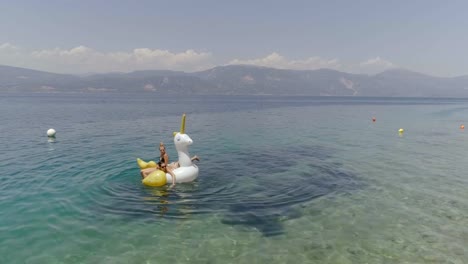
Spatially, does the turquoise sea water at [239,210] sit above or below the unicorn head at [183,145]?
below

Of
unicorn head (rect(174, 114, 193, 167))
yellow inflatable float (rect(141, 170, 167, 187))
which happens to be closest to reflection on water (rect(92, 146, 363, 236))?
yellow inflatable float (rect(141, 170, 167, 187))

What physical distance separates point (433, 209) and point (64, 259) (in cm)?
1688

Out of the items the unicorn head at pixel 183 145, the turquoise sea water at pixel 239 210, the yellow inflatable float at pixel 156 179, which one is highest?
the unicorn head at pixel 183 145

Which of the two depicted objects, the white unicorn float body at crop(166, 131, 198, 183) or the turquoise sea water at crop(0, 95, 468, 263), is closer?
the turquoise sea water at crop(0, 95, 468, 263)

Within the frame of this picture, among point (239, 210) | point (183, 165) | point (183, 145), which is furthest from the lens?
point (183, 165)

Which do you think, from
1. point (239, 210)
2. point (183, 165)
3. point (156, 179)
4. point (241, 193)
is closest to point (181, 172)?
point (183, 165)

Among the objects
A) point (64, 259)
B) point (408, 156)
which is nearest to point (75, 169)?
point (64, 259)

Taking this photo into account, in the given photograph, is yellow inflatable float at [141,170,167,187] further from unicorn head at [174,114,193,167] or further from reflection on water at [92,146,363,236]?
unicorn head at [174,114,193,167]

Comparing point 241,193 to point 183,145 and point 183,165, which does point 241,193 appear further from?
point 183,145

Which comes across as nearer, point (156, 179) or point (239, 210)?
point (239, 210)

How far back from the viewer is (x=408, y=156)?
92.3 feet

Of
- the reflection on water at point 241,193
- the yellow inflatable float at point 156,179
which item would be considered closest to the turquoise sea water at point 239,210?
the reflection on water at point 241,193

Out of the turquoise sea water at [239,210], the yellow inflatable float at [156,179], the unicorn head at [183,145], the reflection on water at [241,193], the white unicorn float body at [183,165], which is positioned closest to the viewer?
the turquoise sea water at [239,210]

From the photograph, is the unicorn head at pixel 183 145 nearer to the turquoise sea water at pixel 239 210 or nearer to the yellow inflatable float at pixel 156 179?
the yellow inflatable float at pixel 156 179
